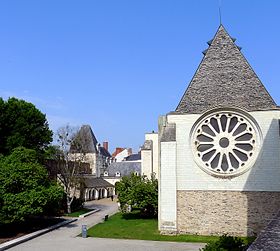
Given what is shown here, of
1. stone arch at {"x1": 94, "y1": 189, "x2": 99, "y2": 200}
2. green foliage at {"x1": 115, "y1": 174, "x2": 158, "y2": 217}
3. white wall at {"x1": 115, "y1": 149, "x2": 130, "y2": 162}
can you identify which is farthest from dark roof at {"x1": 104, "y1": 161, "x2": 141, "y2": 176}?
green foliage at {"x1": 115, "y1": 174, "x2": 158, "y2": 217}

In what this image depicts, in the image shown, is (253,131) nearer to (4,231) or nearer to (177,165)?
(177,165)

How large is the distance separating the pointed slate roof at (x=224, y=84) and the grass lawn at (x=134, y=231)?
7.42 m

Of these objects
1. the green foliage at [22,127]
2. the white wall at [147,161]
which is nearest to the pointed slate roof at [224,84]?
the white wall at [147,161]

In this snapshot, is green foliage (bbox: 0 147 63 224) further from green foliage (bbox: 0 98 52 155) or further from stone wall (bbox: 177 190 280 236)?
stone wall (bbox: 177 190 280 236)

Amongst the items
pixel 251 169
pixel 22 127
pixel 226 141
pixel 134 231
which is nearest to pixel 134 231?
pixel 134 231

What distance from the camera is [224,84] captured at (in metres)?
21.8

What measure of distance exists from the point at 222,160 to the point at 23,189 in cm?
1223

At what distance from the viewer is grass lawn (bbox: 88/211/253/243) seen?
19281 mm

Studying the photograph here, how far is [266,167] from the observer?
19.8m

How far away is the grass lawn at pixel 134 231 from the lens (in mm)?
19281

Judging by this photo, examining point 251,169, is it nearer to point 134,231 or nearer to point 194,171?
point 194,171

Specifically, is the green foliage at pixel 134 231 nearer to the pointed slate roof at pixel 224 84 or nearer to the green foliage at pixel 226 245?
the green foliage at pixel 226 245

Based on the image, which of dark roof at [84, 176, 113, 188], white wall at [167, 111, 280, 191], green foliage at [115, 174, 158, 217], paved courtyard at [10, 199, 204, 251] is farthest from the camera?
dark roof at [84, 176, 113, 188]

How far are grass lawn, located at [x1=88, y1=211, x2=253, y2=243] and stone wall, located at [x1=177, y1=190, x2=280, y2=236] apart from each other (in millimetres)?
728
